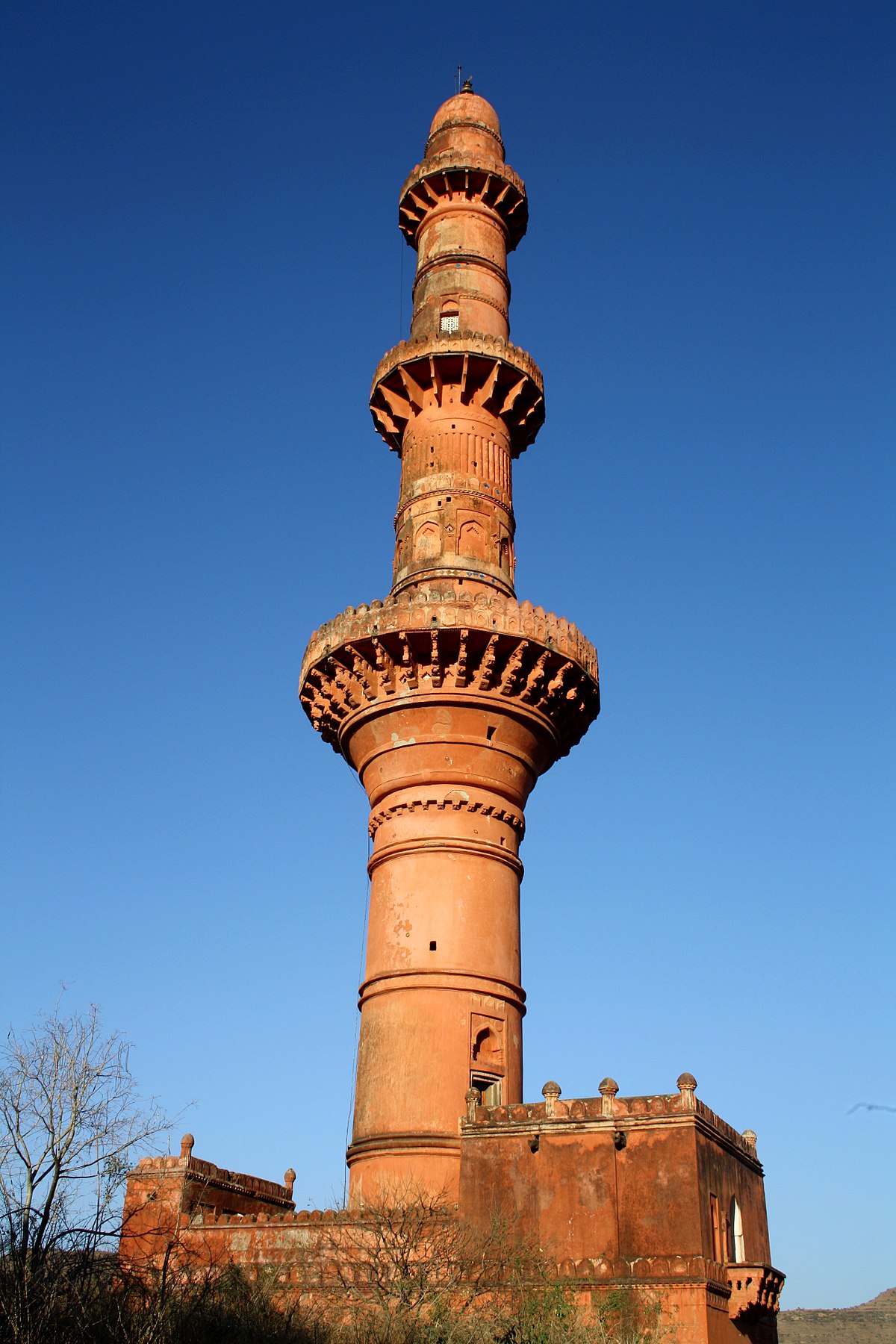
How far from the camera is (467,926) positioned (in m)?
19.0

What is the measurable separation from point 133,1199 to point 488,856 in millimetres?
7026

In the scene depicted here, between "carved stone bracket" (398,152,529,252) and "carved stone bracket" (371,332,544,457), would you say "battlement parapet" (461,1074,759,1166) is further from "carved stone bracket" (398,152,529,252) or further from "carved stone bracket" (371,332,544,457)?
"carved stone bracket" (398,152,529,252)

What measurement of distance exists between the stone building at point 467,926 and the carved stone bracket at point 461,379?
4 cm

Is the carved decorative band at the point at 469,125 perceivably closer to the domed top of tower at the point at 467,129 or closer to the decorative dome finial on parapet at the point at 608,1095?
the domed top of tower at the point at 467,129

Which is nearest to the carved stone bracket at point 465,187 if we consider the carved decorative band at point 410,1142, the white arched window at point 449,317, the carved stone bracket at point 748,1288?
the white arched window at point 449,317

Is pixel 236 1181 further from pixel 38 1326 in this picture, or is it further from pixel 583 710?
pixel 583 710

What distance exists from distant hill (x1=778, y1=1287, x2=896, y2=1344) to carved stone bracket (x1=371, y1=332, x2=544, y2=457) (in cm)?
4045

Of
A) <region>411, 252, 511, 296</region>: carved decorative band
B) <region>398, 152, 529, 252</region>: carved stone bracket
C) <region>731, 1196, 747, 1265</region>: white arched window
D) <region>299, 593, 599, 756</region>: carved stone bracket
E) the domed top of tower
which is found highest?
the domed top of tower

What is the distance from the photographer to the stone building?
15.4 metres

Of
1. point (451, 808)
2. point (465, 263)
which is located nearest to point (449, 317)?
point (465, 263)

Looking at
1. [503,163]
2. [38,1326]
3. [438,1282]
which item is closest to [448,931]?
[438,1282]

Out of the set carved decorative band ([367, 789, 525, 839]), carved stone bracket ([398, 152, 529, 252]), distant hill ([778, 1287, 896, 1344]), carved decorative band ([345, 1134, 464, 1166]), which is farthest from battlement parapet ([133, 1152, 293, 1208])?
distant hill ([778, 1287, 896, 1344])

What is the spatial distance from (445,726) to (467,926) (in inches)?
123

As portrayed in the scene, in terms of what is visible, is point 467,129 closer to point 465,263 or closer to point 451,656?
point 465,263
